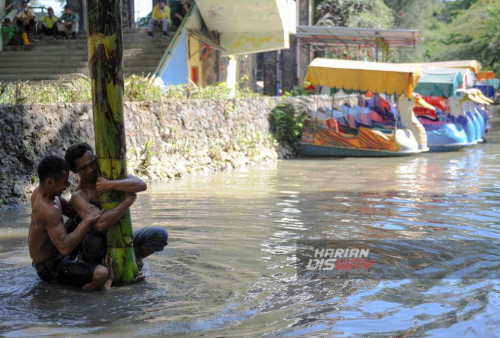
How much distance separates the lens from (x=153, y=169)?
13.4 metres

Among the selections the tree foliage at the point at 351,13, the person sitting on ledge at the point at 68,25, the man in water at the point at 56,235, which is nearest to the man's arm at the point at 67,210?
the man in water at the point at 56,235

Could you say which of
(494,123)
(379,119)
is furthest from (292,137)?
(494,123)

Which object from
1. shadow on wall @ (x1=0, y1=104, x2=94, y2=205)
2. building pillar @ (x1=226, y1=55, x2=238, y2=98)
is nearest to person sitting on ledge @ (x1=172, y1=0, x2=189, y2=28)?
building pillar @ (x1=226, y1=55, x2=238, y2=98)

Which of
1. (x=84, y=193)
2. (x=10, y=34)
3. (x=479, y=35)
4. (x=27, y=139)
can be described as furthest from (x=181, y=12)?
(x=479, y=35)

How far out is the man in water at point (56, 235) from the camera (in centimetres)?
542

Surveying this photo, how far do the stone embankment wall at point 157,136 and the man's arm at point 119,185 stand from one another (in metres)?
5.25

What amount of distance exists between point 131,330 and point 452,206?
22.6 feet

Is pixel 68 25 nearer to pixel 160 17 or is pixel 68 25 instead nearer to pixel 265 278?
pixel 160 17

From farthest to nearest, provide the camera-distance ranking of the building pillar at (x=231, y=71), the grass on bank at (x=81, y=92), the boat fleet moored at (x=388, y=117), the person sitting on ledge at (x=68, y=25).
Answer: the building pillar at (x=231, y=71), the person sitting on ledge at (x=68, y=25), the boat fleet moored at (x=388, y=117), the grass on bank at (x=81, y=92)

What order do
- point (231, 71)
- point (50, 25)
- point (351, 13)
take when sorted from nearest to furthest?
point (50, 25)
point (231, 71)
point (351, 13)

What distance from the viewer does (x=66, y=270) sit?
571cm

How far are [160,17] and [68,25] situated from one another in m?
3.05

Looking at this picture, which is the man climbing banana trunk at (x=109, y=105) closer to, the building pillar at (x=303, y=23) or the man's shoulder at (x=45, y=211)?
the man's shoulder at (x=45, y=211)

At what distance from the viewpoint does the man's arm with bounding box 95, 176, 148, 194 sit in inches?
212
